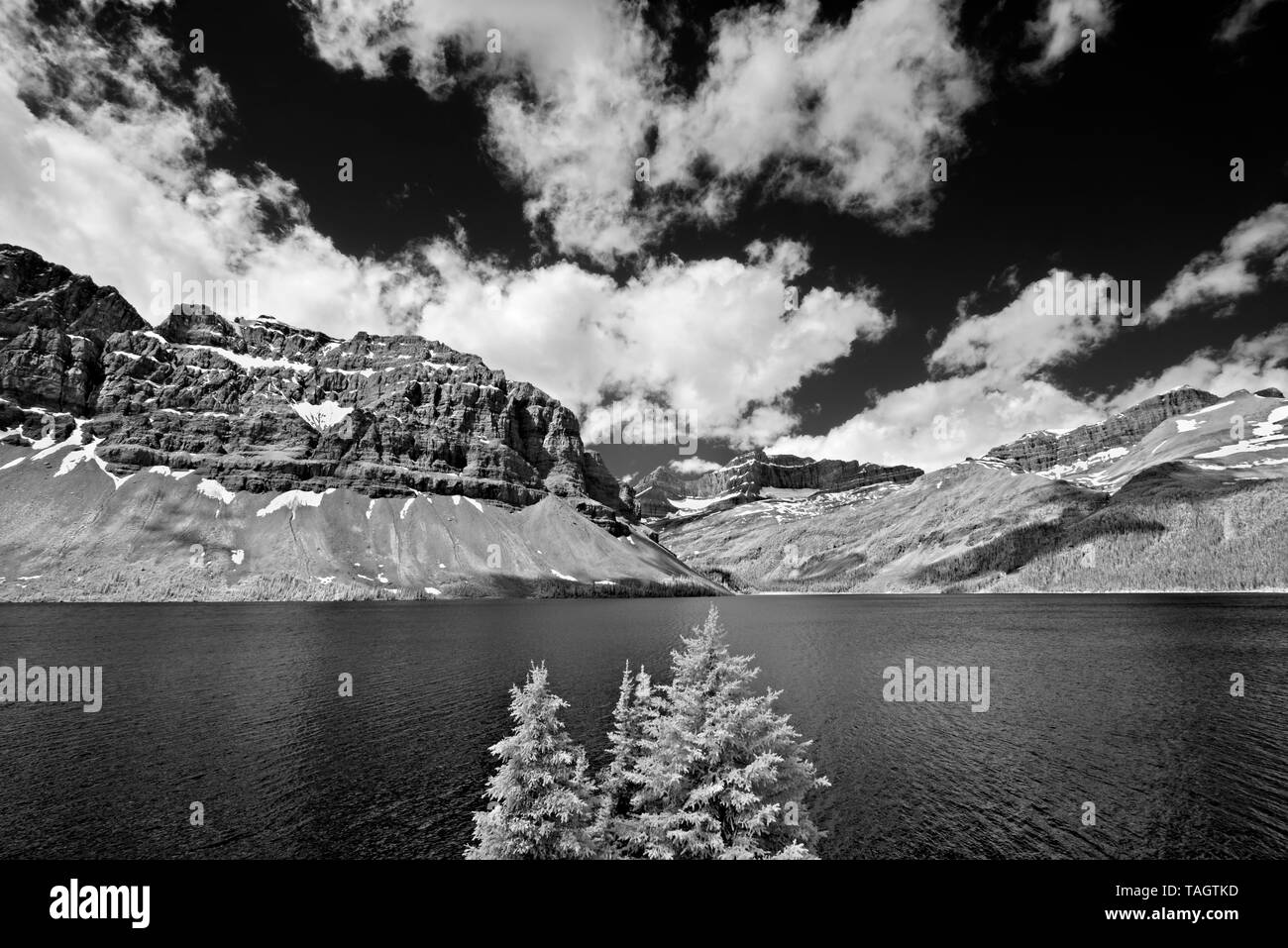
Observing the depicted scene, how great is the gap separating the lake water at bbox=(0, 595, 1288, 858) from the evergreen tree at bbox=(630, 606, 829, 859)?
12190 millimetres

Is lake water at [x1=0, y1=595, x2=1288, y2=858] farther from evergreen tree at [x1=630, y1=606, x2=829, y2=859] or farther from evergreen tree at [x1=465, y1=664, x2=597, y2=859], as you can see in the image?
evergreen tree at [x1=465, y1=664, x2=597, y2=859]

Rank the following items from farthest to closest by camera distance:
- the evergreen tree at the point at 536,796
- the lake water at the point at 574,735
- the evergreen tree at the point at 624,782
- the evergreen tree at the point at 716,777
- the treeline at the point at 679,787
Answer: the lake water at the point at 574,735
the evergreen tree at the point at 624,782
the evergreen tree at the point at 716,777
the treeline at the point at 679,787
the evergreen tree at the point at 536,796

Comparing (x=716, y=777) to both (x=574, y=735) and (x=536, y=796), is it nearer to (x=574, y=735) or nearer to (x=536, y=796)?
(x=536, y=796)

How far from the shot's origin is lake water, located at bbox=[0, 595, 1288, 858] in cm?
3138

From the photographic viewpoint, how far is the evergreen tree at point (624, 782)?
21672 mm

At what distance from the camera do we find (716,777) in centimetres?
2036

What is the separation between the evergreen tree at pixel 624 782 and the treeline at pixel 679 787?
3.9 inches

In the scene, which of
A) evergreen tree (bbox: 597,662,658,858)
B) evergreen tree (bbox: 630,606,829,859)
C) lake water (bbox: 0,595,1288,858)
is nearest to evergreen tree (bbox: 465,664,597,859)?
evergreen tree (bbox: 597,662,658,858)

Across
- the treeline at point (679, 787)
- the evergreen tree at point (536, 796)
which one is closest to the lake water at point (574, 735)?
the treeline at point (679, 787)

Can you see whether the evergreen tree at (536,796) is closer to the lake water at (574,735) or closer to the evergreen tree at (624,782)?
the evergreen tree at (624,782)

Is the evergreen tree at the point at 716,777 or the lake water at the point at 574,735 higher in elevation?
the evergreen tree at the point at 716,777

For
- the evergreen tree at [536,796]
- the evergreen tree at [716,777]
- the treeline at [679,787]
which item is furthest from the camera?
the evergreen tree at [716,777]

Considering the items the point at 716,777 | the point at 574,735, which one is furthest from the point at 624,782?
the point at 574,735

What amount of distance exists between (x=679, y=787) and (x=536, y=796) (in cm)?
503
